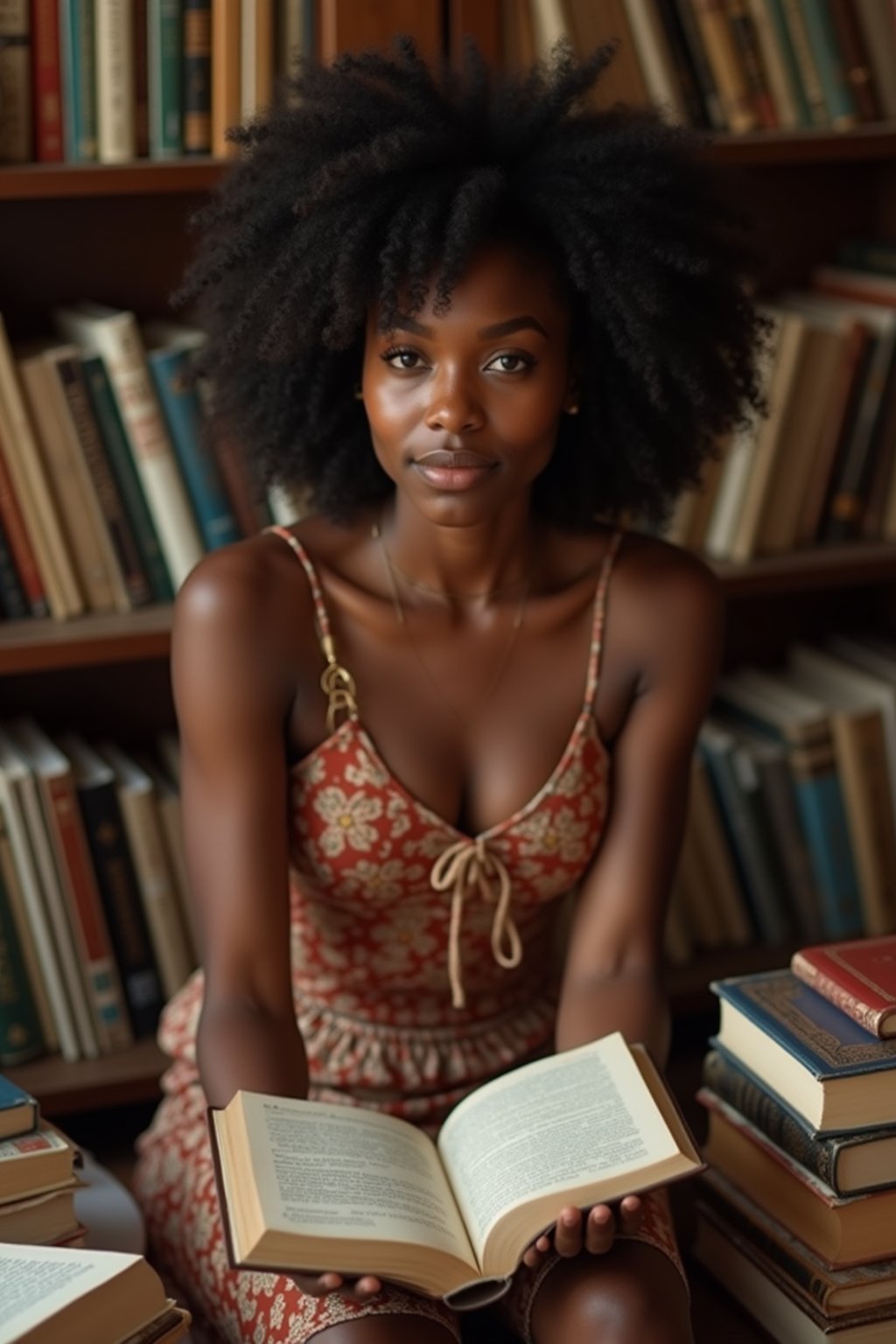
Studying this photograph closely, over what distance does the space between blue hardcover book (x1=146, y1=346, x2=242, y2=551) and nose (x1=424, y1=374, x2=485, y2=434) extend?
1.38 feet

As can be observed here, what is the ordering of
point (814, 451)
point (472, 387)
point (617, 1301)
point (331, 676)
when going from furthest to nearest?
point (814, 451) → point (331, 676) → point (472, 387) → point (617, 1301)

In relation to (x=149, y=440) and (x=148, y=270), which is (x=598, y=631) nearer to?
(x=149, y=440)

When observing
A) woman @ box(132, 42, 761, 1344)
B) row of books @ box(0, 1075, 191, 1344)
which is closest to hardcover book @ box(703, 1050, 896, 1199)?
woman @ box(132, 42, 761, 1344)

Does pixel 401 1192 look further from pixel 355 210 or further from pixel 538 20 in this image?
pixel 538 20

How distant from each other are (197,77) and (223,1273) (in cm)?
105

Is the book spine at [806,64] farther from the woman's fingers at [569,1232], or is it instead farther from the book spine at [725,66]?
the woman's fingers at [569,1232]

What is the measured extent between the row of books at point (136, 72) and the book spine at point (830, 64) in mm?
529

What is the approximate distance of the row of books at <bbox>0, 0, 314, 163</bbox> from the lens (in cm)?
162

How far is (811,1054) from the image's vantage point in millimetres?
1325

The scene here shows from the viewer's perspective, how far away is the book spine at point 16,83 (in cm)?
161

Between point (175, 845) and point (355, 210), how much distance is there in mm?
729

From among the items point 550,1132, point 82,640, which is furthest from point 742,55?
point 550,1132

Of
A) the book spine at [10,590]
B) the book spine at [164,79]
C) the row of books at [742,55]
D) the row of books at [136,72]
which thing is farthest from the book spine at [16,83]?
the row of books at [742,55]

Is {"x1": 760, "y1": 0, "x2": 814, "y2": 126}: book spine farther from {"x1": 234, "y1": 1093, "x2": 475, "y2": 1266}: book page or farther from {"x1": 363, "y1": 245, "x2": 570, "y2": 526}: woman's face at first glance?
{"x1": 234, "y1": 1093, "x2": 475, "y2": 1266}: book page
